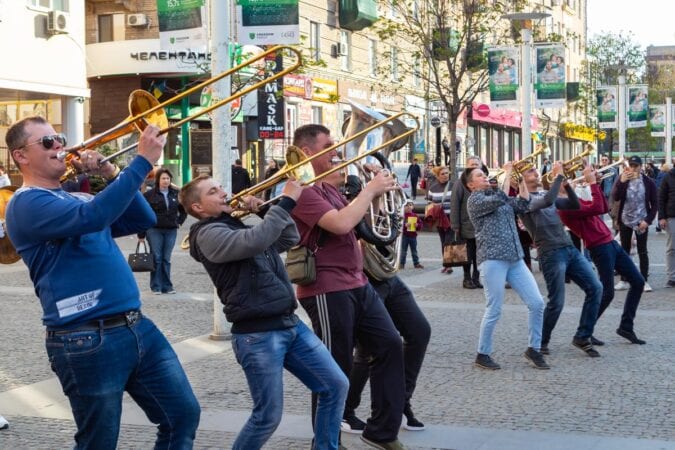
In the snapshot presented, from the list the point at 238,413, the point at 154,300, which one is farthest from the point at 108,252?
the point at 154,300

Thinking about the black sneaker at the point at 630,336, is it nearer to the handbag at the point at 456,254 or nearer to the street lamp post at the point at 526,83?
the handbag at the point at 456,254

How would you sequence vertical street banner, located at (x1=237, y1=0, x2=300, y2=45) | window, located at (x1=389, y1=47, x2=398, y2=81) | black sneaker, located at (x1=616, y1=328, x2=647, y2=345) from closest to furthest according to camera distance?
black sneaker, located at (x1=616, y1=328, x2=647, y2=345) < vertical street banner, located at (x1=237, y1=0, x2=300, y2=45) < window, located at (x1=389, y1=47, x2=398, y2=81)

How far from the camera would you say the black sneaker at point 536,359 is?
28.1ft

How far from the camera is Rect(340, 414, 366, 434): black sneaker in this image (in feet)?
21.1

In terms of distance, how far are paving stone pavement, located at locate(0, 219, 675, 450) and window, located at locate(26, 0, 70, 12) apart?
1571cm

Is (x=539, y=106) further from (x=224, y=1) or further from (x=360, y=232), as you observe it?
(x=360, y=232)

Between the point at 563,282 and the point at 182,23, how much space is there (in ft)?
22.1

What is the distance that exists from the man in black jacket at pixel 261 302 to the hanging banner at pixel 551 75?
67.9 feet

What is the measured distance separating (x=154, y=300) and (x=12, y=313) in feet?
6.03

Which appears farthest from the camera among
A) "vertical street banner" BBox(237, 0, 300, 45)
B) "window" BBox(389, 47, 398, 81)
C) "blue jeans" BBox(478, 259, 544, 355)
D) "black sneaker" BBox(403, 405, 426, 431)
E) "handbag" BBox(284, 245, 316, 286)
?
"window" BBox(389, 47, 398, 81)

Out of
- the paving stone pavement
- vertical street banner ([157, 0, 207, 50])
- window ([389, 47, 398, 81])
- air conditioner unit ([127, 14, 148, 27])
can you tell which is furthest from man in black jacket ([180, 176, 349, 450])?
air conditioner unit ([127, 14, 148, 27])

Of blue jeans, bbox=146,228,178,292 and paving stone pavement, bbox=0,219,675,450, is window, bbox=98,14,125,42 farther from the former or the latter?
paving stone pavement, bbox=0,219,675,450

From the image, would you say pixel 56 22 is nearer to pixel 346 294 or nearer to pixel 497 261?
pixel 497 261

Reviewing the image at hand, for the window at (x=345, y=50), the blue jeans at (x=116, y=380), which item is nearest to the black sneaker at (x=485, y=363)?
the blue jeans at (x=116, y=380)
